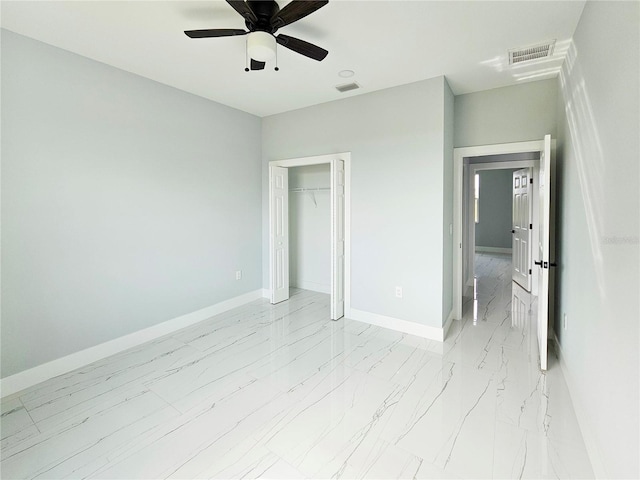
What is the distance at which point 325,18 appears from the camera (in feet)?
7.50

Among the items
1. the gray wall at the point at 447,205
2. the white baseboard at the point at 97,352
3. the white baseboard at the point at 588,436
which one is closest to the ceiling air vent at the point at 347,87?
the gray wall at the point at 447,205

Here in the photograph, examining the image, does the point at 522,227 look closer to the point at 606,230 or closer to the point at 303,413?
the point at 606,230

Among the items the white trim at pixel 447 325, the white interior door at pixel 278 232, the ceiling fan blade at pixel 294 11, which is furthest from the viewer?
the white interior door at pixel 278 232

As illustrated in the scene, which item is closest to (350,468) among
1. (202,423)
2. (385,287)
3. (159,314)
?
(202,423)

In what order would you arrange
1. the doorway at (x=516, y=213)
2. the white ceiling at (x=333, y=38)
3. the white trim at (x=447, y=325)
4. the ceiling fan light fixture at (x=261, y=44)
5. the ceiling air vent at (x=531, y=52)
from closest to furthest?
the ceiling fan light fixture at (x=261, y=44) → the white ceiling at (x=333, y=38) → the ceiling air vent at (x=531, y=52) → the white trim at (x=447, y=325) → the doorway at (x=516, y=213)

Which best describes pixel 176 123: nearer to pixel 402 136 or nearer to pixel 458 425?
pixel 402 136

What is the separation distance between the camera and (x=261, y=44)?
205 centimetres

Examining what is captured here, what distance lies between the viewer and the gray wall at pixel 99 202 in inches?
98.6

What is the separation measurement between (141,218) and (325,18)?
2.65 metres

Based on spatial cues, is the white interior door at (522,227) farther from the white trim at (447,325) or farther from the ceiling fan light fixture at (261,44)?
the ceiling fan light fixture at (261,44)

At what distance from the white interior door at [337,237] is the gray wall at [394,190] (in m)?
0.15

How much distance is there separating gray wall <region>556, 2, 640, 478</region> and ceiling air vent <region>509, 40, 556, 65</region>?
0.68 ft

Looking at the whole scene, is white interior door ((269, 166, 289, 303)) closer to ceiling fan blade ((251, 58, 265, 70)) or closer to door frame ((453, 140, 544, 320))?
ceiling fan blade ((251, 58, 265, 70))

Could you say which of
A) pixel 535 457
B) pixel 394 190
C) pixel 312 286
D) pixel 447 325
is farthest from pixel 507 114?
pixel 312 286
